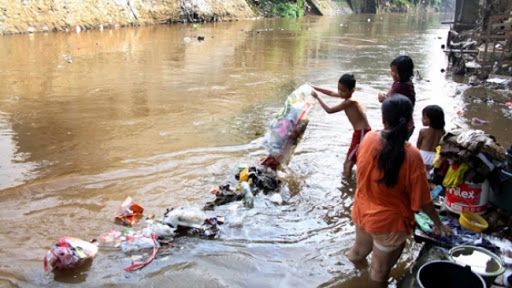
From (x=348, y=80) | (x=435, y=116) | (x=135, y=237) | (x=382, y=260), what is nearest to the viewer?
(x=382, y=260)

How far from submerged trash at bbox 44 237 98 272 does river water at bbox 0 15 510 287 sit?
9cm

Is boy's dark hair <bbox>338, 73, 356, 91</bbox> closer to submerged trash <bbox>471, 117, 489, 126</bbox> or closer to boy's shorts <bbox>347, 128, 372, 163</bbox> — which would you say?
boy's shorts <bbox>347, 128, 372, 163</bbox>

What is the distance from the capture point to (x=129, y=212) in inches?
189

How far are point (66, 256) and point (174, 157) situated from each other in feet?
9.66

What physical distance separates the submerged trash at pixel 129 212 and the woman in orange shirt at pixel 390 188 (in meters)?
2.35

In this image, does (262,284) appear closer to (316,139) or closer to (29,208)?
(29,208)

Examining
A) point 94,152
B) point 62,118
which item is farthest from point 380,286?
point 62,118

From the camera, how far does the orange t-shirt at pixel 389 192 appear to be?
2.92 metres

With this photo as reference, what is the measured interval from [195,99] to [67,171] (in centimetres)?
435

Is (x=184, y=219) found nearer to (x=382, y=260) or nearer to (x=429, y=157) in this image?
(x=382, y=260)

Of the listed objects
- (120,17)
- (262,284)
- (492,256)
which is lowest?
(262,284)

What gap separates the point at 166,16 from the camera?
28.2 meters

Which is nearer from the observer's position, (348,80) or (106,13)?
(348,80)

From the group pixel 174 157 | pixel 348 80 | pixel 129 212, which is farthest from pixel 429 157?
pixel 174 157
